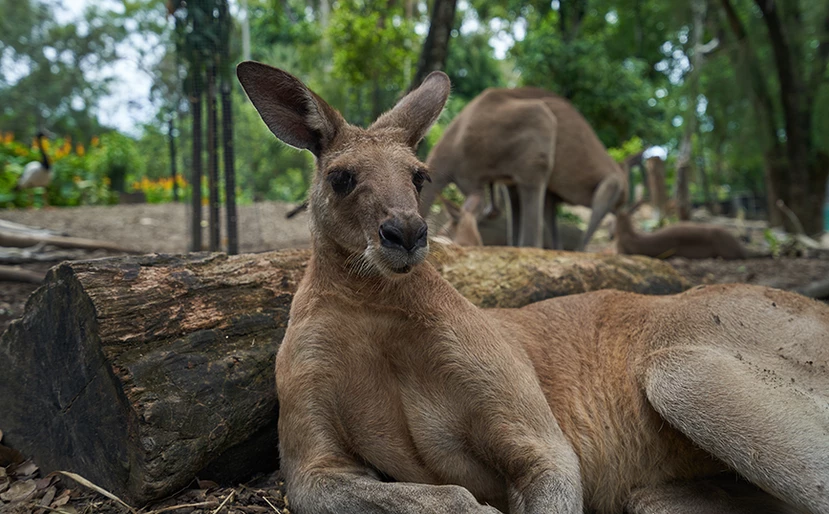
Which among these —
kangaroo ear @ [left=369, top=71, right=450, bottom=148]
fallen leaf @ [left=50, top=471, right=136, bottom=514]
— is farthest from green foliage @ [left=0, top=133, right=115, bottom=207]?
kangaroo ear @ [left=369, top=71, right=450, bottom=148]

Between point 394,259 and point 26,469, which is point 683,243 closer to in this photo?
point 394,259

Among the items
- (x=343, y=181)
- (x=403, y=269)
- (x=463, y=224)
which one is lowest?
(x=463, y=224)

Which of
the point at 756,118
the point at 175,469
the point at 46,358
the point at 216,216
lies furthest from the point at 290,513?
the point at 756,118

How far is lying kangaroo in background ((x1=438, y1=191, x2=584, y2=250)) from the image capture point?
7.42 meters

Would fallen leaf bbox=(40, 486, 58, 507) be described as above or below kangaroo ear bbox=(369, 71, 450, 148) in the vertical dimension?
below

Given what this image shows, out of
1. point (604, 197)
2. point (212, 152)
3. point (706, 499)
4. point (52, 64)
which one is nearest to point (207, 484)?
point (706, 499)

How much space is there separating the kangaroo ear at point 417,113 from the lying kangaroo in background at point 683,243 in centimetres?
805

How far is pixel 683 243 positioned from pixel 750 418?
909 cm

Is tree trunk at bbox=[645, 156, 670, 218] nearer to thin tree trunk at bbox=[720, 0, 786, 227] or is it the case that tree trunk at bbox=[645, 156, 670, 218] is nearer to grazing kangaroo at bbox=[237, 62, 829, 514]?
thin tree trunk at bbox=[720, 0, 786, 227]

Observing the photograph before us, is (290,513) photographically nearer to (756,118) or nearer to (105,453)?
(105,453)

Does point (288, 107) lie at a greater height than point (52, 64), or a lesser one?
lesser

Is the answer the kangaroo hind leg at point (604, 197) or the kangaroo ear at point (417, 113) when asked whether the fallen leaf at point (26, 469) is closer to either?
the kangaroo ear at point (417, 113)

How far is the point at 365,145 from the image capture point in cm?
306

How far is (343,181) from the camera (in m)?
2.91
